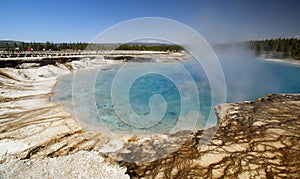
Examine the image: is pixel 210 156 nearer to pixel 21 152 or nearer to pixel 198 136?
pixel 198 136

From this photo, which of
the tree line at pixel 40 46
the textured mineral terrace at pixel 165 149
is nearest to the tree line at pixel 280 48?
the textured mineral terrace at pixel 165 149

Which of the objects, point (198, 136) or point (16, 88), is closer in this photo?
point (198, 136)

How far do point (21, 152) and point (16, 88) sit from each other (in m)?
9.87

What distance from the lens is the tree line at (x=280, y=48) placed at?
136ft

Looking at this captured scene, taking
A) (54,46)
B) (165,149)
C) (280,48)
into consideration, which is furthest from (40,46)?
(280,48)

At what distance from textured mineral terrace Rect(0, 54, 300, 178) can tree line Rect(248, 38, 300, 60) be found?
151 ft

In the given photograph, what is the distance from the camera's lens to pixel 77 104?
35.0ft

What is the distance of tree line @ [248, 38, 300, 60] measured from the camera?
4144 cm

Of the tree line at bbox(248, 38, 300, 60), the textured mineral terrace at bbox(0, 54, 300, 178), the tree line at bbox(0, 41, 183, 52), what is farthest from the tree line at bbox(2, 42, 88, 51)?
the tree line at bbox(248, 38, 300, 60)

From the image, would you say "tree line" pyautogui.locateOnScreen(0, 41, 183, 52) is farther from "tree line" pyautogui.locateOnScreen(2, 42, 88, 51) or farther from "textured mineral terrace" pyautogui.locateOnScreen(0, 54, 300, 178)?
"textured mineral terrace" pyautogui.locateOnScreen(0, 54, 300, 178)

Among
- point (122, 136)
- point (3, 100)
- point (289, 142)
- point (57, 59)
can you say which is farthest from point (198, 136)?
point (57, 59)

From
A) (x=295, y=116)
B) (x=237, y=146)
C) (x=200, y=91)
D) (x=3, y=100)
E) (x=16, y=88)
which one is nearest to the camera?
(x=237, y=146)

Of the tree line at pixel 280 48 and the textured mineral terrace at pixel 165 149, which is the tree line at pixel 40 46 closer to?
the textured mineral terrace at pixel 165 149

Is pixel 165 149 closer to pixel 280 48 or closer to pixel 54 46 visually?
pixel 54 46
